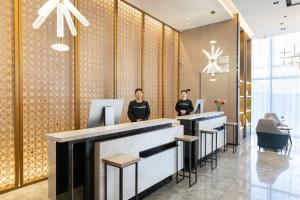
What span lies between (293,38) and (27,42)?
9028 mm

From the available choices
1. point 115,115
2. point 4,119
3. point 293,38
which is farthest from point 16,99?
point 293,38

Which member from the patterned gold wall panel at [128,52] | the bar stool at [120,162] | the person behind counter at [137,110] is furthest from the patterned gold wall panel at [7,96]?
the patterned gold wall panel at [128,52]

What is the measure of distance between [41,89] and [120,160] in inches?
91.5

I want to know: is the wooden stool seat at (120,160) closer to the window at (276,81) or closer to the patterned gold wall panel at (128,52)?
the patterned gold wall panel at (128,52)

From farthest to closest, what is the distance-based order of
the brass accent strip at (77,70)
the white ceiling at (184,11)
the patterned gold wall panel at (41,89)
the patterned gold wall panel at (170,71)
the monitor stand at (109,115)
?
the patterned gold wall panel at (170,71) → the white ceiling at (184,11) → the brass accent strip at (77,70) → the patterned gold wall panel at (41,89) → the monitor stand at (109,115)

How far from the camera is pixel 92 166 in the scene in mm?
2357

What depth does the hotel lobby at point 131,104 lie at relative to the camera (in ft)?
8.00

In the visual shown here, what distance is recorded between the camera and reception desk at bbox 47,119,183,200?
2123 millimetres

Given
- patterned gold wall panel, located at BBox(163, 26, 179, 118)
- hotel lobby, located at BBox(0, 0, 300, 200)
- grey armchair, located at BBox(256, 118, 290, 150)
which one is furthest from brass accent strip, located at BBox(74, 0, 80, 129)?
grey armchair, located at BBox(256, 118, 290, 150)

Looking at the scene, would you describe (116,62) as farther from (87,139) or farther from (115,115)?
(87,139)

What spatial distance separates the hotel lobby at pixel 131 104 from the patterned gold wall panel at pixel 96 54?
23mm

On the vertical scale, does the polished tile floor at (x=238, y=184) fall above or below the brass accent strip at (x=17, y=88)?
below

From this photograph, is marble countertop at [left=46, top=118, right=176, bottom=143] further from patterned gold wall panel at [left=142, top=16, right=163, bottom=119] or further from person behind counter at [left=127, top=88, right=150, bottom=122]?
patterned gold wall panel at [left=142, top=16, right=163, bottom=119]

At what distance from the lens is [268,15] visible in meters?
6.00
